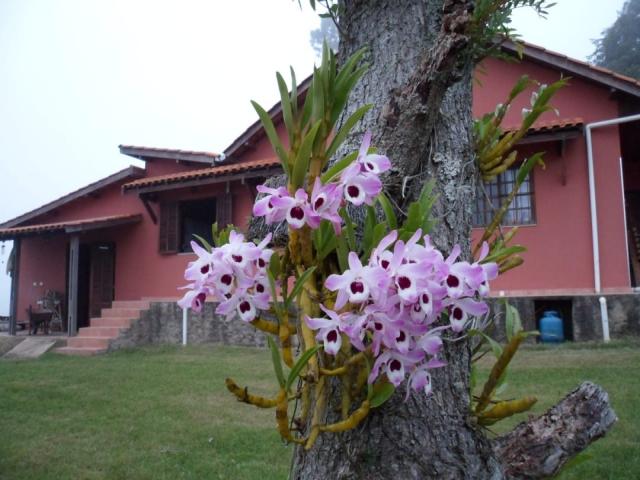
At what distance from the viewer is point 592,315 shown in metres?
7.79

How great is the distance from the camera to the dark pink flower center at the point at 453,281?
0.80 metres

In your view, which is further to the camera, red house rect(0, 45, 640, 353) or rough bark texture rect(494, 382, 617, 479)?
red house rect(0, 45, 640, 353)

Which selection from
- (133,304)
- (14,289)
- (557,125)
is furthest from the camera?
(14,289)

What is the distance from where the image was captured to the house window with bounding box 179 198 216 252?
1159 centimetres

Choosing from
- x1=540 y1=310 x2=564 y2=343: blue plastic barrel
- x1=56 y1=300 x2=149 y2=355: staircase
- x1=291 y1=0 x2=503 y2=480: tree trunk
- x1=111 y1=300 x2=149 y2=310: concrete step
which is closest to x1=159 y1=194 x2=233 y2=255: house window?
x1=111 y1=300 x2=149 y2=310: concrete step

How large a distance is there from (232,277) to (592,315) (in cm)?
805

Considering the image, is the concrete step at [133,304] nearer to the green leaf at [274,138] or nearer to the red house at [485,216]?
the red house at [485,216]

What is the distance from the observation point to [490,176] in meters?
1.38

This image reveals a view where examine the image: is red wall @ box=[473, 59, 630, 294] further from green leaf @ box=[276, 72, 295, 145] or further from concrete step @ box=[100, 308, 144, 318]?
green leaf @ box=[276, 72, 295, 145]

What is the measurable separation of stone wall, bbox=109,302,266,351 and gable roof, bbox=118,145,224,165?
299 cm

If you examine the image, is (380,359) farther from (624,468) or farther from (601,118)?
(601,118)

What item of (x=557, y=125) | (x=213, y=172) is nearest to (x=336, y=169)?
(x=557, y=125)

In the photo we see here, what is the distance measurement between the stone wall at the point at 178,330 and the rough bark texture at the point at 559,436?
26.9ft

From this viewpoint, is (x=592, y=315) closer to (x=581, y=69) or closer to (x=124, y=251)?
(x=581, y=69)
